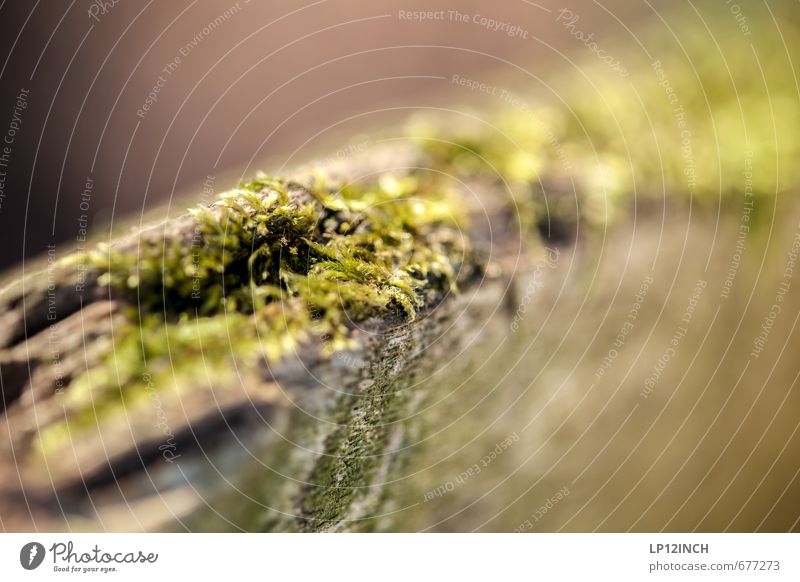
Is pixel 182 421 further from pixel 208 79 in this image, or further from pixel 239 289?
pixel 208 79

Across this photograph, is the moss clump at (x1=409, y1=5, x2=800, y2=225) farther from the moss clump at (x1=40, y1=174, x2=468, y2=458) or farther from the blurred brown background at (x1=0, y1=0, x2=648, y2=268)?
the blurred brown background at (x1=0, y1=0, x2=648, y2=268)

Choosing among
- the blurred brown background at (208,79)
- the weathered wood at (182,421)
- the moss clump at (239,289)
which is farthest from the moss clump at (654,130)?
the blurred brown background at (208,79)

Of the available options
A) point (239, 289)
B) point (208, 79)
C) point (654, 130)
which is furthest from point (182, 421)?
point (208, 79)

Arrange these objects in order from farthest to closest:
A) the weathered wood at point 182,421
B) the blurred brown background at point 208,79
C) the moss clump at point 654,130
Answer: the blurred brown background at point 208,79
the moss clump at point 654,130
the weathered wood at point 182,421

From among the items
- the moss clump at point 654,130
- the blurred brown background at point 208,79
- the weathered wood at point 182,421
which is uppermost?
the blurred brown background at point 208,79

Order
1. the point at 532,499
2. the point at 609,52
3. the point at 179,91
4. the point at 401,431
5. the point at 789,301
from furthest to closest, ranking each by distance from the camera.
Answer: the point at 179,91 → the point at 609,52 → the point at 789,301 → the point at 532,499 → the point at 401,431

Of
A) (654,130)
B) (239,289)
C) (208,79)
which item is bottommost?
(239,289)

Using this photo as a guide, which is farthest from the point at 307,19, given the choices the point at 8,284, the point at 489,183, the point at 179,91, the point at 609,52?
the point at 8,284

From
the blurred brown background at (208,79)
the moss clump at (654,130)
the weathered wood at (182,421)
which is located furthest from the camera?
the blurred brown background at (208,79)

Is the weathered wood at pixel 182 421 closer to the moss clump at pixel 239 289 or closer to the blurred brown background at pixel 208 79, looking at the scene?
the moss clump at pixel 239 289

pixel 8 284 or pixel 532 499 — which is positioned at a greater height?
pixel 8 284
